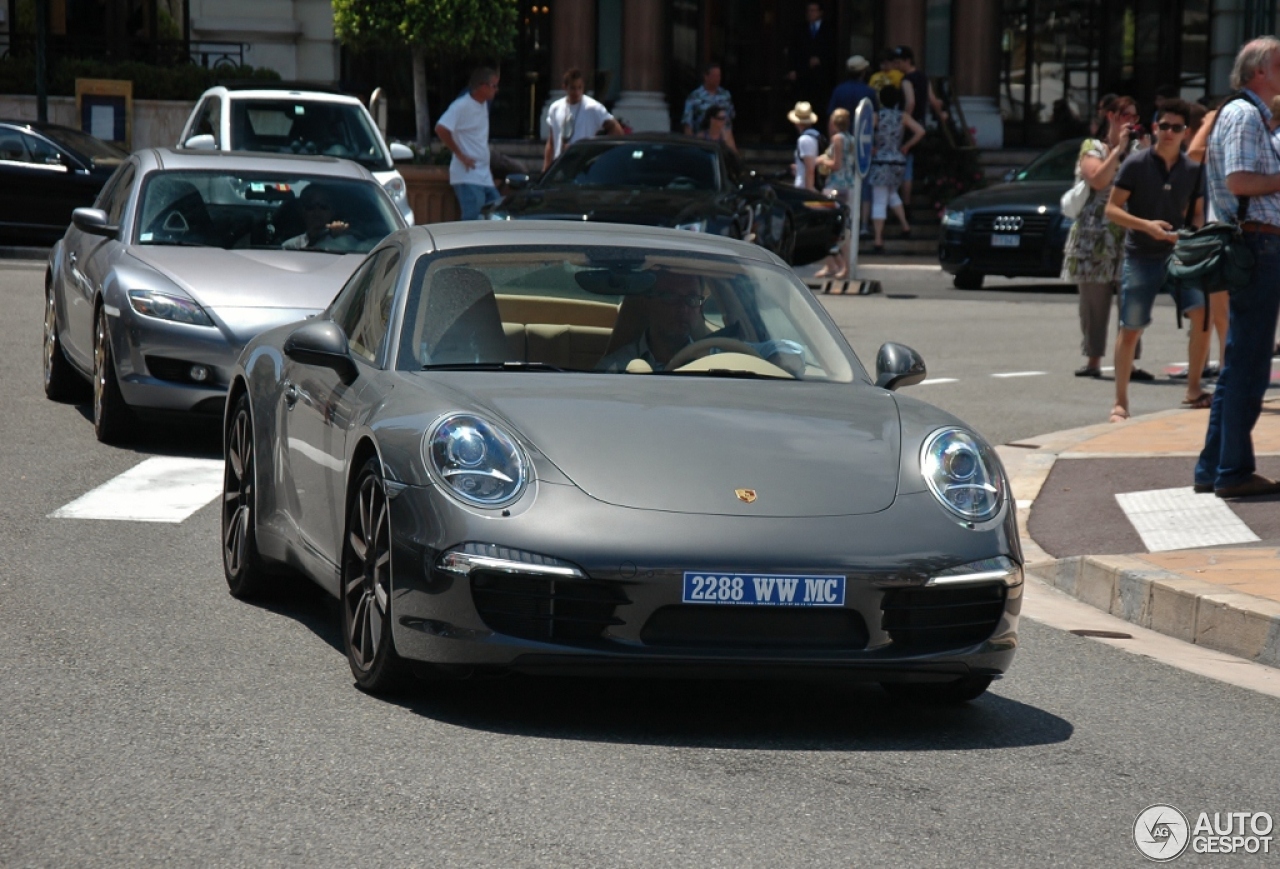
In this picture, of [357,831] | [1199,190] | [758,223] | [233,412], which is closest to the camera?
[357,831]

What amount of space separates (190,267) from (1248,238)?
5202 millimetres

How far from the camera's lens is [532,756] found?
5.21 metres

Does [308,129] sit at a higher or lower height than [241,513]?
higher

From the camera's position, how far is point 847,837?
4598mm

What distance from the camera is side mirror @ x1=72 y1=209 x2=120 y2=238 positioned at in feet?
36.4

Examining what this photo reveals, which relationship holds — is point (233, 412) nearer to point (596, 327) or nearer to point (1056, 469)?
point (596, 327)

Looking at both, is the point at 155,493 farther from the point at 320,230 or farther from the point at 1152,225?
the point at 1152,225

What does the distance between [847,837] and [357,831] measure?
1044mm

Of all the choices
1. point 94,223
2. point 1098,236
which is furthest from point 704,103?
point 94,223

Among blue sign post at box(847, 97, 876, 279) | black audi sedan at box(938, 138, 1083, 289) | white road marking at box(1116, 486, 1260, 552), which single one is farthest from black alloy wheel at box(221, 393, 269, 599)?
black audi sedan at box(938, 138, 1083, 289)

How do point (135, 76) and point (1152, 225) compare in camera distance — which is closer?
point (1152, 225)

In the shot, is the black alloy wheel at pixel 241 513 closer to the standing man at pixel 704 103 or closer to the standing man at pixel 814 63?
the standing man at pixel 704 103

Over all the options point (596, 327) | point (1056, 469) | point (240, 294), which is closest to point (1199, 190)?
point (1056, 469)

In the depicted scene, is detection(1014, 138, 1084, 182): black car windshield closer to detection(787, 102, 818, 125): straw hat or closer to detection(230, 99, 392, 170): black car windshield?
detection(787, 102, 818, 125): straw hat
